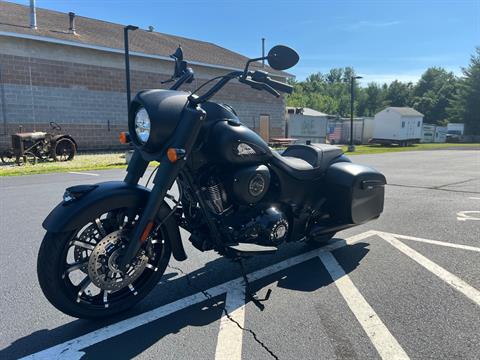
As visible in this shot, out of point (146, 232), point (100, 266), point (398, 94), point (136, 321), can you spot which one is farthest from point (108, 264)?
point (398, 94)

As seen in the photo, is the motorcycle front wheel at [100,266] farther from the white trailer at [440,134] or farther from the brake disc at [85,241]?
the white trailer at [440,134]

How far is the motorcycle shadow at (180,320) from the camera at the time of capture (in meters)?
2.55

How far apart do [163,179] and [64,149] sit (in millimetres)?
14900

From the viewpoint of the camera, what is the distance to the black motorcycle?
2.78 metres

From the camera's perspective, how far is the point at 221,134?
313cm

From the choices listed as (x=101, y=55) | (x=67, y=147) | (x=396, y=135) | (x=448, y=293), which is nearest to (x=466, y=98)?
(x=396, y=135)

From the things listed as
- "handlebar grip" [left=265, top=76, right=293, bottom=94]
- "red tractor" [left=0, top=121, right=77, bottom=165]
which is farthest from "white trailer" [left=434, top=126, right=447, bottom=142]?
"handlebar grip" [left=265, top=76, right=293, bottom=94]

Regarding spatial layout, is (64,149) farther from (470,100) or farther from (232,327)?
(470,100)

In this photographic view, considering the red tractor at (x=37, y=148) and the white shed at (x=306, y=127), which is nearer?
the red tractor at (x=37, y=148)

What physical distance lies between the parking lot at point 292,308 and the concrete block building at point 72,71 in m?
16.0

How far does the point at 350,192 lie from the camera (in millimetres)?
4145

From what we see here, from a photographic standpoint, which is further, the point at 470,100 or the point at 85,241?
the point at 470,100

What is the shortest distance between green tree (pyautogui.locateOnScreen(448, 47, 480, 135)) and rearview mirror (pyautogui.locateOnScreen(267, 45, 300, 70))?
59272 millimetres

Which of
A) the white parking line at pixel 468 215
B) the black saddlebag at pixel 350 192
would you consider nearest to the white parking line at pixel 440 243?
the black saddlebag at pixel 350 192
